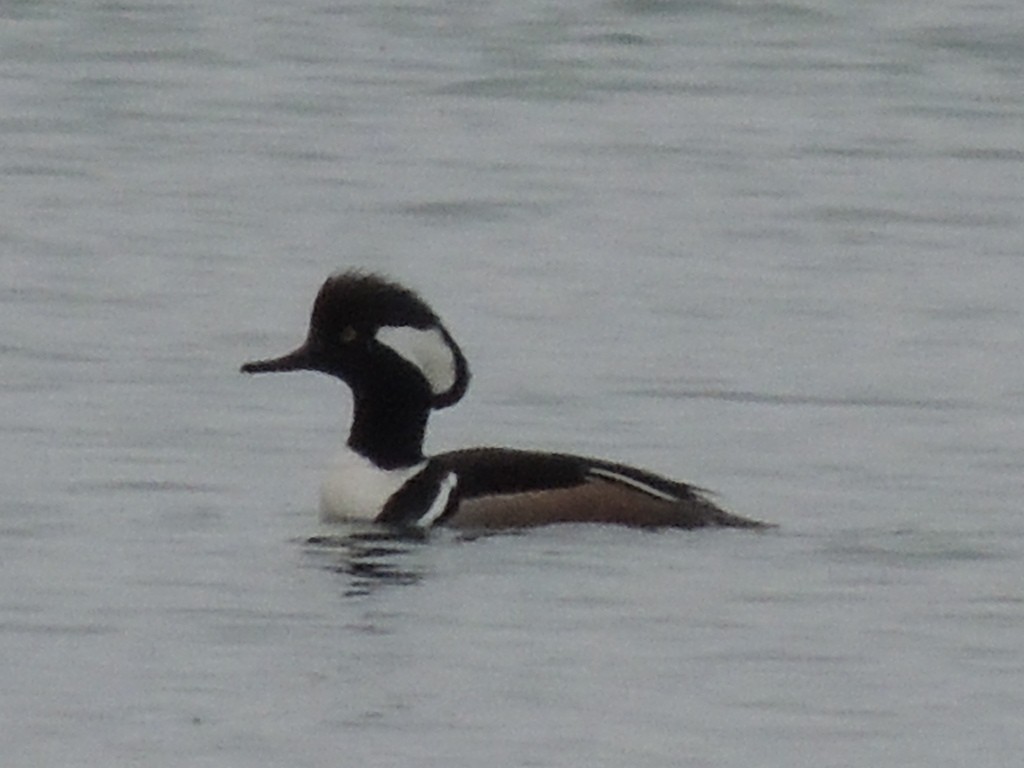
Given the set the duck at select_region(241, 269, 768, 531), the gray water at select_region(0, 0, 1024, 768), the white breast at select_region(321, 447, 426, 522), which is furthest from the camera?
the white breast at select_region(321, 447, 426, 522)

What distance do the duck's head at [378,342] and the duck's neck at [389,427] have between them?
55 mm

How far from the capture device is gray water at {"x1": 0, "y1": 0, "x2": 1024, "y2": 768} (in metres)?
11.9

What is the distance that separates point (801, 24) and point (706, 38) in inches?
48.3

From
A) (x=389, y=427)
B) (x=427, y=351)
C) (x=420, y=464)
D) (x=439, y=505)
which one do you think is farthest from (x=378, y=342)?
(x=439, y=505)

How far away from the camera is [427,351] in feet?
49.2

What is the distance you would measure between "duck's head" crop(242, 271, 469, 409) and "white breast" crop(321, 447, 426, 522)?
31cm

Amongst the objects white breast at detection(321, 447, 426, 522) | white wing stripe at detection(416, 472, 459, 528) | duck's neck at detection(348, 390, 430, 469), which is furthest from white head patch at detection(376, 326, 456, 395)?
white wing stripe at detection(416, 472, 459, 528)

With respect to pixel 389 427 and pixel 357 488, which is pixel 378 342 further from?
pixel 357 488

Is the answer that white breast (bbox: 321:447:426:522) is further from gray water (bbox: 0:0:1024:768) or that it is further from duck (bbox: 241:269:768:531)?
gray water (bbox: 0:0:1024:768)

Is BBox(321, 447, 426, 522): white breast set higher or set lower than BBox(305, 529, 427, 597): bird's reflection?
higher

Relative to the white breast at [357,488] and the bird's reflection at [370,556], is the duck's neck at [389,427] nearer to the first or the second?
the white breast at [357,488]

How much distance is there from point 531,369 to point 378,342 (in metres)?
3.27

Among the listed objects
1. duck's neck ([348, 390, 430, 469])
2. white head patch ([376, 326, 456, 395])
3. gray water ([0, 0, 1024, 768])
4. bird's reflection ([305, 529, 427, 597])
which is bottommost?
bird's reflection ([305, 529, 427, 597])

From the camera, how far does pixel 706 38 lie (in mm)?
30609
